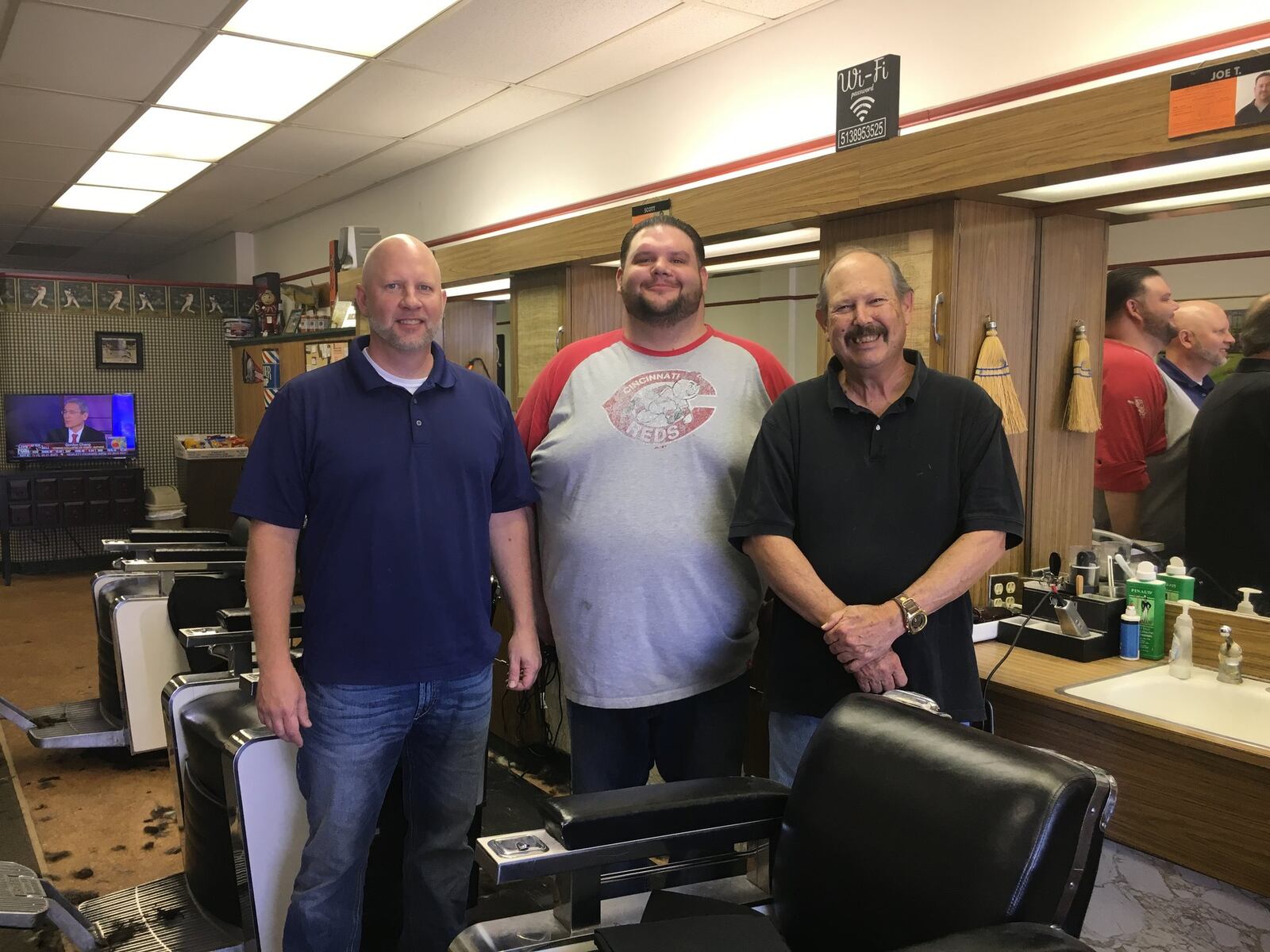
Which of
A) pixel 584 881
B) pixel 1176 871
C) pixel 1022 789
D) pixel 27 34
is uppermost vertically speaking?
pixel 27 34

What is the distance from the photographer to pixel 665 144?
14.5 feet

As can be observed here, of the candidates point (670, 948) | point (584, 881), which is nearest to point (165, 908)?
point (584, 881)

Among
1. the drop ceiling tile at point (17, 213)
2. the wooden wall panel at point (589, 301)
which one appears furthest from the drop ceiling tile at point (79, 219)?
the wooden wall panel at point (589, 301)

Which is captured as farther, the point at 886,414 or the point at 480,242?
the point at 480,242

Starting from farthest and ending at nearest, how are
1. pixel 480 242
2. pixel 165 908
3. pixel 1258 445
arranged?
pixel 480 242 < pixel 165 908 < pixel 1258 445

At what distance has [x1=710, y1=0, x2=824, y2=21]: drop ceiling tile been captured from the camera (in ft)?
11.7

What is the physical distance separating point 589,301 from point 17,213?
6.60m

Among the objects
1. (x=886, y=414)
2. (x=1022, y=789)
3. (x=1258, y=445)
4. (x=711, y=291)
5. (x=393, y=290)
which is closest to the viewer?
(x=1022, y=789)

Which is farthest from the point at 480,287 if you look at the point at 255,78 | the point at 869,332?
the point at 869,332

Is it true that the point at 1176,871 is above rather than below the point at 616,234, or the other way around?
below

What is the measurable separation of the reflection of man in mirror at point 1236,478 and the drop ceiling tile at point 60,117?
5.03m

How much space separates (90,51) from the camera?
4.18 metres

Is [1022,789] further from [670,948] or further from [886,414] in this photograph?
[886,414]

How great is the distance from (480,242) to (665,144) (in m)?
0.96
